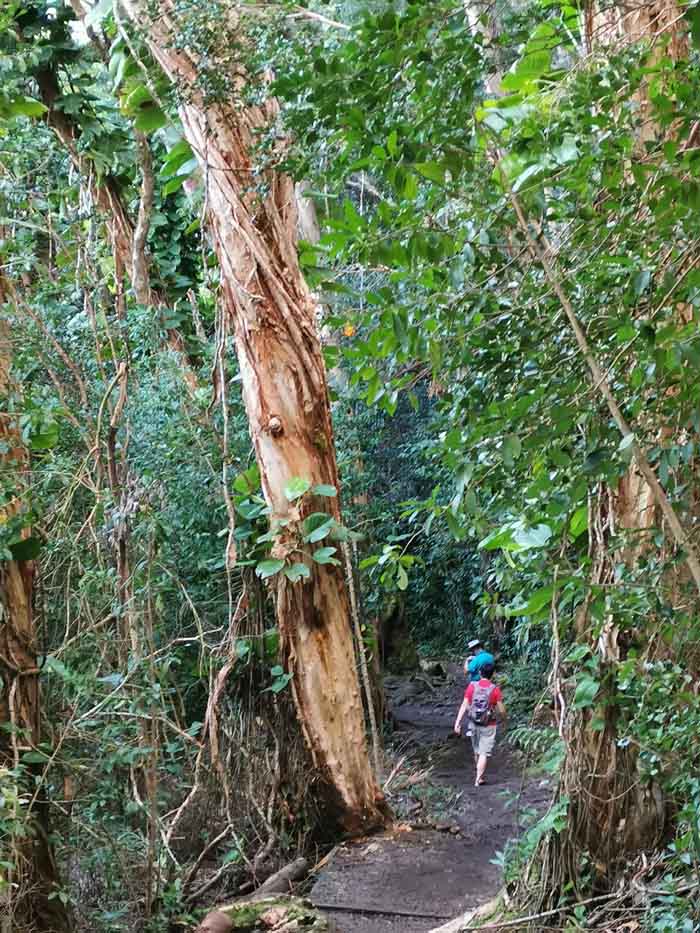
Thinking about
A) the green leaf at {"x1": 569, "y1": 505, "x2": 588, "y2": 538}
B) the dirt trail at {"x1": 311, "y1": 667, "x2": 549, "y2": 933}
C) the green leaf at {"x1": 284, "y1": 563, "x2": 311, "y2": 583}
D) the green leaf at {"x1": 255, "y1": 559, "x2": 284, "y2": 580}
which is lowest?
the dirt trail at {"x1": 311, "y1": 667, "x2": 549, "y2": 933}

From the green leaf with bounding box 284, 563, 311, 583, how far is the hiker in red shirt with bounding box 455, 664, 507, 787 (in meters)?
2.93

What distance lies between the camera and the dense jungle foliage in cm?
278

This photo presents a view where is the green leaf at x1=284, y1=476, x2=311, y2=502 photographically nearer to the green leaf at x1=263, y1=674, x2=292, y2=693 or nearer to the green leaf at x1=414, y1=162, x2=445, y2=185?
the green leaf at x1=263, y1=674, x2=292, y2=693

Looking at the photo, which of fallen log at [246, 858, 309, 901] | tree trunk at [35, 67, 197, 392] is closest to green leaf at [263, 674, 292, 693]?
fallen log at [246, 858, 309, 901]

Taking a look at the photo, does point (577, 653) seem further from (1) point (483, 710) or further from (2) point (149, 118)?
(1) point (483, 710)

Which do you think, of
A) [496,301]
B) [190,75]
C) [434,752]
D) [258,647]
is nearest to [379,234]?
[496,301]

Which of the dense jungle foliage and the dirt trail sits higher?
the dense jungle foliage

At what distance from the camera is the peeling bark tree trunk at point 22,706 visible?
161 inches

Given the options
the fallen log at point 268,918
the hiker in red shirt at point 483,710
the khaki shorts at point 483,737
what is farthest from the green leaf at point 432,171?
the khaki shorts at point 483,737

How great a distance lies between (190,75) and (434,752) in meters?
7.89

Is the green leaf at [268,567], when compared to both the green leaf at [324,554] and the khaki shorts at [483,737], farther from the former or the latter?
the khaki shorts at [483,737]

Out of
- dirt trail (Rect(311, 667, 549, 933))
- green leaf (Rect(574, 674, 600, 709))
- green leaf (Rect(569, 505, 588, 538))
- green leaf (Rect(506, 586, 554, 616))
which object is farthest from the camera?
dirt trail (Rect(311, 667, 549, 933))

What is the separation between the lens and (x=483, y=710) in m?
9.26

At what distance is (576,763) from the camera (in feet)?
15.2
